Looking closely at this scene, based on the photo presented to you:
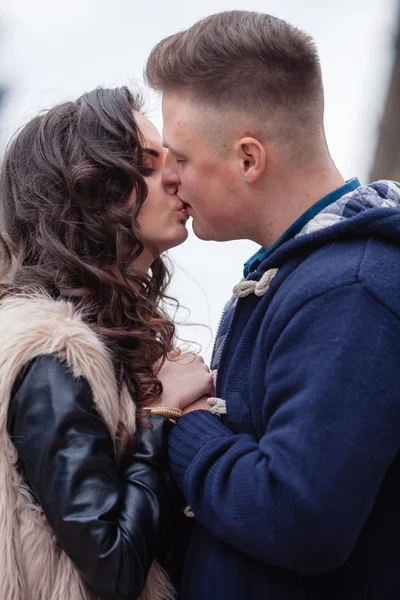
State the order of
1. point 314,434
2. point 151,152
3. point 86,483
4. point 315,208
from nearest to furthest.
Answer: point 314,434
point 86,483
point 315,208
point 151,152

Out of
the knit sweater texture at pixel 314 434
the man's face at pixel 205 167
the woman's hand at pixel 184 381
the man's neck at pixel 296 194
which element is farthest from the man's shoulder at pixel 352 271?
the woman's hand at pixel 184 381

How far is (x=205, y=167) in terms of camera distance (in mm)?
1749

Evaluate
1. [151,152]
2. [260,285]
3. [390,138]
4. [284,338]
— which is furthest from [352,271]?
[390,138]

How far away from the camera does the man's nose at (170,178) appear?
1.98 m

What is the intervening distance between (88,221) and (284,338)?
2.74 feet

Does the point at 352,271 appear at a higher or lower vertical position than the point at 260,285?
higher

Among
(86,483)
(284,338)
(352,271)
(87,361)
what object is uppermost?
(352,271)

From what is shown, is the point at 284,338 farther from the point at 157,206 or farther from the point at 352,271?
the point at 157,206

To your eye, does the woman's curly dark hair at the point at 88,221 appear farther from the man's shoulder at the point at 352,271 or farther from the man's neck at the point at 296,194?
the man's shoulder at the point at 352,271

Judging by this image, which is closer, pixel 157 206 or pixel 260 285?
pixel 260 285

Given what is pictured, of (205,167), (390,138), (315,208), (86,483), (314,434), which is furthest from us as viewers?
(390,138)

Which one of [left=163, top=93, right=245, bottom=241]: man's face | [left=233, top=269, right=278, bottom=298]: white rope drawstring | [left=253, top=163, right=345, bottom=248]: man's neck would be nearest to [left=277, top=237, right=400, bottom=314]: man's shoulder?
[left=233, top=269, right=278, bottom=298]: white rope drawstring

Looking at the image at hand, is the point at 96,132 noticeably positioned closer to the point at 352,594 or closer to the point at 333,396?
the point at 333,396

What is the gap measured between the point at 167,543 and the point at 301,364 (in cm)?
75
